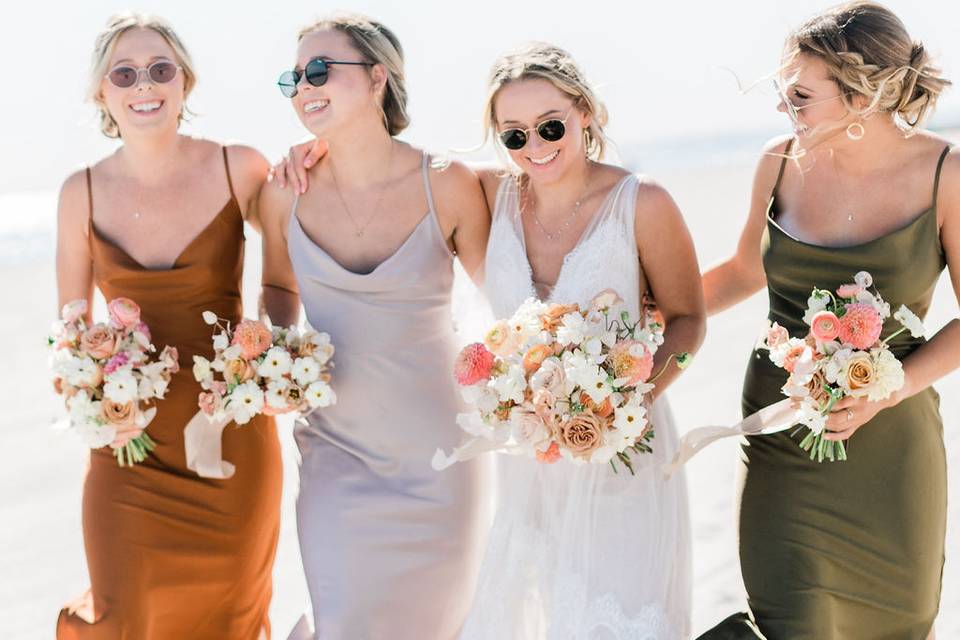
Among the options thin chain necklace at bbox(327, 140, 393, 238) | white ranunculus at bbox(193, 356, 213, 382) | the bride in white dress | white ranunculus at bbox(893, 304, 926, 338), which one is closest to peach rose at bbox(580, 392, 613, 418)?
the bride in white dress

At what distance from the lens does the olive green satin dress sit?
473 centimetres

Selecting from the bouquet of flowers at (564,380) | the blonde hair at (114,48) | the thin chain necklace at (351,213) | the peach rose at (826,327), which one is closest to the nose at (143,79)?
the blonde hair at (114,48)

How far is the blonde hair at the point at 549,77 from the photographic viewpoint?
5.05 m

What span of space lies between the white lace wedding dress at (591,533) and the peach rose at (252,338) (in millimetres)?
964

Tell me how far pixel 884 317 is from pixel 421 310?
6.63 feet

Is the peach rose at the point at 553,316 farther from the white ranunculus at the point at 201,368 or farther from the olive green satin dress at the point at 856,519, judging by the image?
the white ranunculus at the point at 201,368

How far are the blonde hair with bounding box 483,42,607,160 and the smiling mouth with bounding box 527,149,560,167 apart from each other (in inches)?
8.6

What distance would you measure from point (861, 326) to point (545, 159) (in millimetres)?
1409

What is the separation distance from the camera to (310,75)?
213 inches

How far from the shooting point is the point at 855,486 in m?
4.79

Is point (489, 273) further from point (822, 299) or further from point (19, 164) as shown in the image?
point (19, 164)

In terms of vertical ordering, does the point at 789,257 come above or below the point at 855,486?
above

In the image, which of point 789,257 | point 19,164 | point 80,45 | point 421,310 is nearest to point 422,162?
point 421,310

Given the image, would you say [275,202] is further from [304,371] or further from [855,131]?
[855,131]
